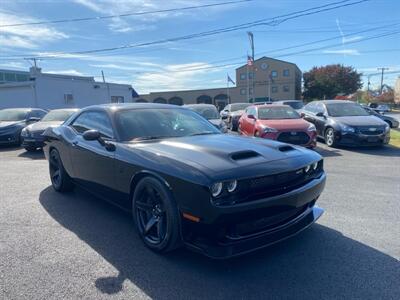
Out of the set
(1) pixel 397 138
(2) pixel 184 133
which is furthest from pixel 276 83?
(2) pixel 184 133

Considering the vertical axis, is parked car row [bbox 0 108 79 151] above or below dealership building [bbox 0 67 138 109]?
below

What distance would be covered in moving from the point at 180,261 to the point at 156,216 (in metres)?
0.48

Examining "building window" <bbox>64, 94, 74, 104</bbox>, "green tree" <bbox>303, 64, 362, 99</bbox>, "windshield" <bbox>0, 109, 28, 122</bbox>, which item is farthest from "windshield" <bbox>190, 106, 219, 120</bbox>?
"green tree" <bbox>303, 64, 362, 99</bbox>

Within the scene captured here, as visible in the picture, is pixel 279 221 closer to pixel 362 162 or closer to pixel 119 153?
pixel 119 153

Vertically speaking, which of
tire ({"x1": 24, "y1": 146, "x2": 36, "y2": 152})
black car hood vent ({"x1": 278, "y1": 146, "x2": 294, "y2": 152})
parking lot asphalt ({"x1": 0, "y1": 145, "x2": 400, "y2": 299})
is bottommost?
parking lot asphalt ({"x1": 0, "y1": 145, "x2": 400, "y2": 299})

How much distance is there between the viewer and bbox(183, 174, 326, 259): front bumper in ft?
9.05

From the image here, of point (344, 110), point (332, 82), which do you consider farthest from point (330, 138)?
point (332, 82)

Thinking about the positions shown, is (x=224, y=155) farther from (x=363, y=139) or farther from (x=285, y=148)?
(x=363, y=139)

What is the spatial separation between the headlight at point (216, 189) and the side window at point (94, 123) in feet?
5.98

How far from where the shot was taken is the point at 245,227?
2.89m

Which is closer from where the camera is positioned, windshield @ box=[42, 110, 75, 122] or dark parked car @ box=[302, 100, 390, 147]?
dark parked car @ box=[302, 100, 390, 147]

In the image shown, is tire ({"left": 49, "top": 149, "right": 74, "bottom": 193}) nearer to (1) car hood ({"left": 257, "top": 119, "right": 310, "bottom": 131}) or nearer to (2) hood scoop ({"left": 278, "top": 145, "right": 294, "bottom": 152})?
(2) hood scoop ({"left": 278, "top": 145, "right": 294, "bottom": 152})

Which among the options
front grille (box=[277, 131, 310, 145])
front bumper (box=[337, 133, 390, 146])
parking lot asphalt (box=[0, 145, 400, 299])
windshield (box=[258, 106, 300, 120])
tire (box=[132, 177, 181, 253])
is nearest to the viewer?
parking lot asphalt (box=[0, 145, 400, 299])

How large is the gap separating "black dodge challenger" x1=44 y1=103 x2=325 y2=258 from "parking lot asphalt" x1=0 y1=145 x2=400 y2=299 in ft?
0.89
